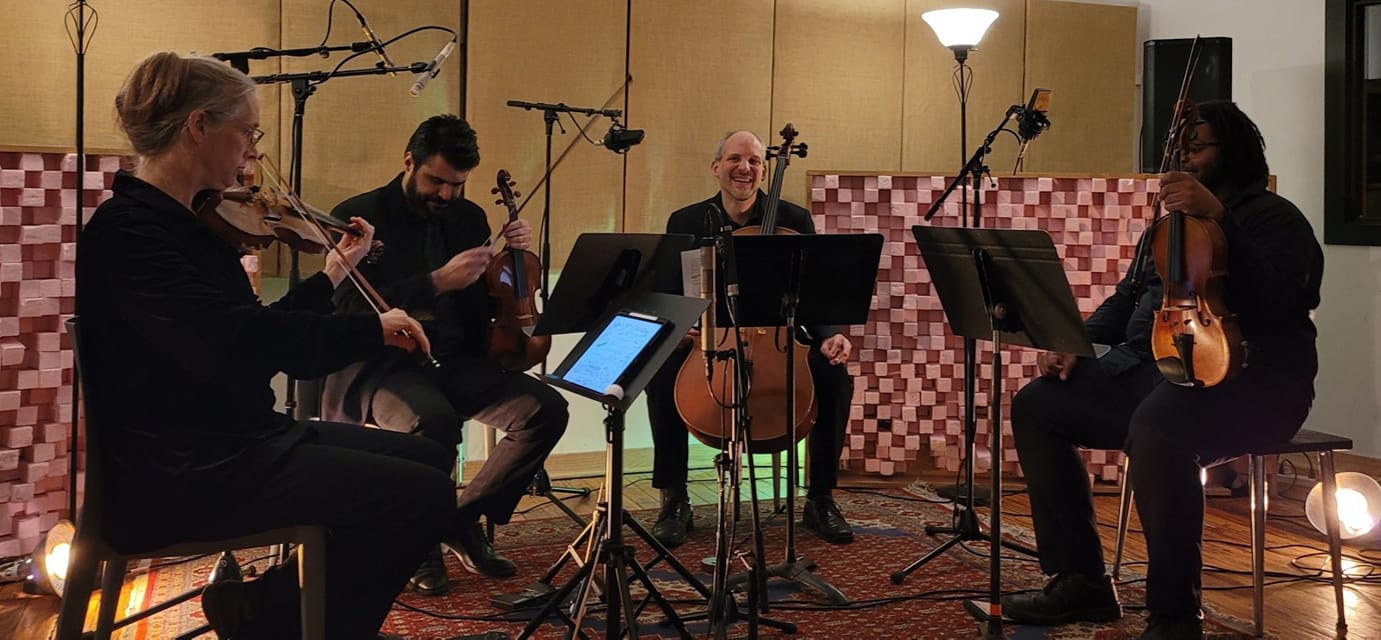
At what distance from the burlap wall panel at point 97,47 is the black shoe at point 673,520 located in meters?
2.06

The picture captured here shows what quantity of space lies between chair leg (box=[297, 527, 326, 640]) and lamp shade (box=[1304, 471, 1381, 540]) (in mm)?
2969

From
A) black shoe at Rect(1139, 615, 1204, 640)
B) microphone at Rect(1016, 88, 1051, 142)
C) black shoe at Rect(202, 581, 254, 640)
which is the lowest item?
black shoe at Rect(1139, 615, 1204, 640)

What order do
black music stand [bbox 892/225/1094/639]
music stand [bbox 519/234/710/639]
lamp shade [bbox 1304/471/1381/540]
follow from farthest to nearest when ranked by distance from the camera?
lamp shade [bbox 1304/471/1381/540]
black music stand [bbox 892/225/1094/639]
music stand [bbox 519/234/710/639]

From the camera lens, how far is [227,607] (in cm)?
204

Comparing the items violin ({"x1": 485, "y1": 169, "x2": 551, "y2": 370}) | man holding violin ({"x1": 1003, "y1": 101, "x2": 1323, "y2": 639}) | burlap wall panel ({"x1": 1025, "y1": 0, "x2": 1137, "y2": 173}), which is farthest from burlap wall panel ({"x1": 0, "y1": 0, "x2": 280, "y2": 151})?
burlap wall panel ({"x1": 1025, "y1": 0, "x2": 1137, "y2": 173})

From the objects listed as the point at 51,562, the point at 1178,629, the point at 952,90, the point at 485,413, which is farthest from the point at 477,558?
the point at 952,90

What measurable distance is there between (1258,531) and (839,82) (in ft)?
9.22

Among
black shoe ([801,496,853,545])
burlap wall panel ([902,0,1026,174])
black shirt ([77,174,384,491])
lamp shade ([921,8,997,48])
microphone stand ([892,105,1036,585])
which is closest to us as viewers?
black shirt ([77,174,384,491])

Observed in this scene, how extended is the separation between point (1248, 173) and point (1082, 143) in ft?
8.60

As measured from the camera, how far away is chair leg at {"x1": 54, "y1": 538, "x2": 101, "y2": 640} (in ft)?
6.13

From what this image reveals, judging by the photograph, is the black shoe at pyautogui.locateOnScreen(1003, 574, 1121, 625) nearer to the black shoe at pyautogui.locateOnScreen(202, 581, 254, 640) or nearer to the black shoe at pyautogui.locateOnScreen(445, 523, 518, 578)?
the black shoe at pyautogui.locateOnScreen(445, 523, 518, 578)

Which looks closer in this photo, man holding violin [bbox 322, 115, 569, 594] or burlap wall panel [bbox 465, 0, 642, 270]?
man holding violin [bbox 322, 115, 569, 594]

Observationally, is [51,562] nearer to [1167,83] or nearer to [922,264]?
[922,264]

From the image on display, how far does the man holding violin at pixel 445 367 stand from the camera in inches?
117
